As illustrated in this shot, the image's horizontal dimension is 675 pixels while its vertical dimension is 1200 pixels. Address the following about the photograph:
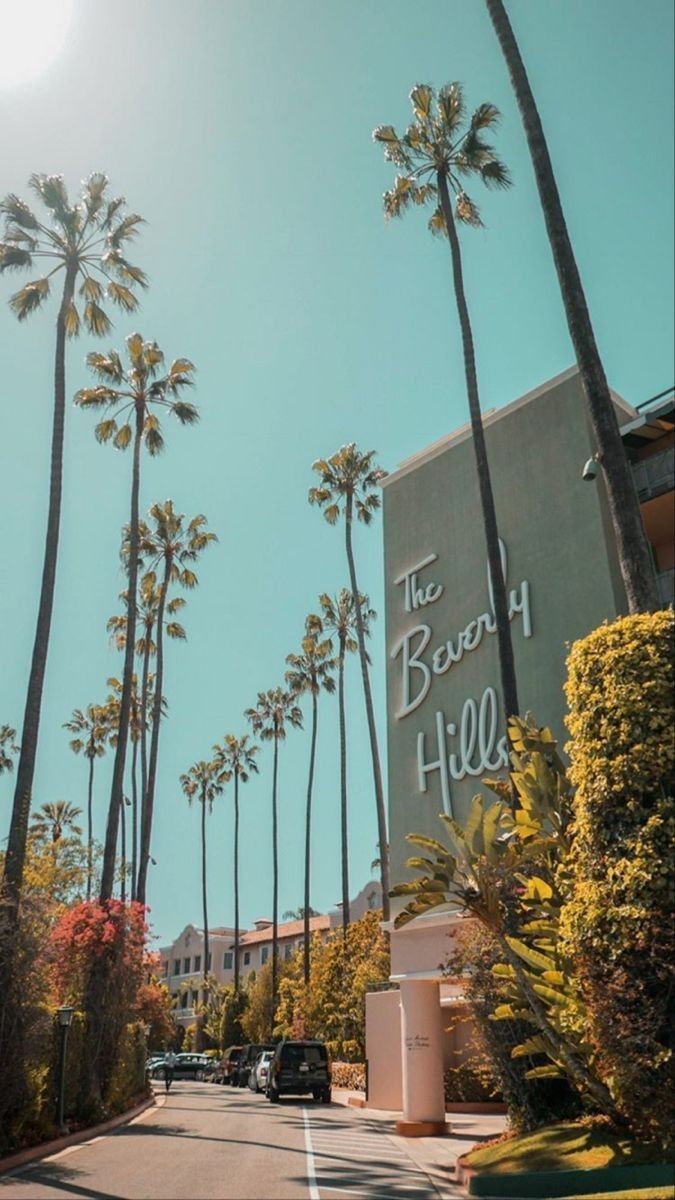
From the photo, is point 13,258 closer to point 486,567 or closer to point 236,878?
point 486,567

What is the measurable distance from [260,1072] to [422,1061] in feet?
60.1

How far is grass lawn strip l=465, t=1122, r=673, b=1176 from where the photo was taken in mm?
9328

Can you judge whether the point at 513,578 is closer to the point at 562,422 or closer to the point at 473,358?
the point at 562,422

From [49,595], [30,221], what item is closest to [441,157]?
[30,221]

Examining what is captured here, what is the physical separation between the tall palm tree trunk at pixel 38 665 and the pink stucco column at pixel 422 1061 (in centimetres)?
857

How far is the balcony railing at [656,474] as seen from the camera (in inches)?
824

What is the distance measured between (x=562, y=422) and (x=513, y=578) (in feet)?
14.7

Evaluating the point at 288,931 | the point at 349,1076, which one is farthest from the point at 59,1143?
the point at 288,931

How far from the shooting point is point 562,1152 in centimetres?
1044

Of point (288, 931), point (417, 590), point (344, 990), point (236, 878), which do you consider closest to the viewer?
point (417, 590)

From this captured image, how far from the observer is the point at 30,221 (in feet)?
75.1

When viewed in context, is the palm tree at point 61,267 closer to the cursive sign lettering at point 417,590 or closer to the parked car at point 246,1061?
the cursive sign lettering at point 417,590

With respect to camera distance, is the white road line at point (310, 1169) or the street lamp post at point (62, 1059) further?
the street lamp post at point (62, 1059)

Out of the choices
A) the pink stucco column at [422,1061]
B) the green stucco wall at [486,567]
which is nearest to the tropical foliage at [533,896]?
the pink stucco column at [422,1061]
